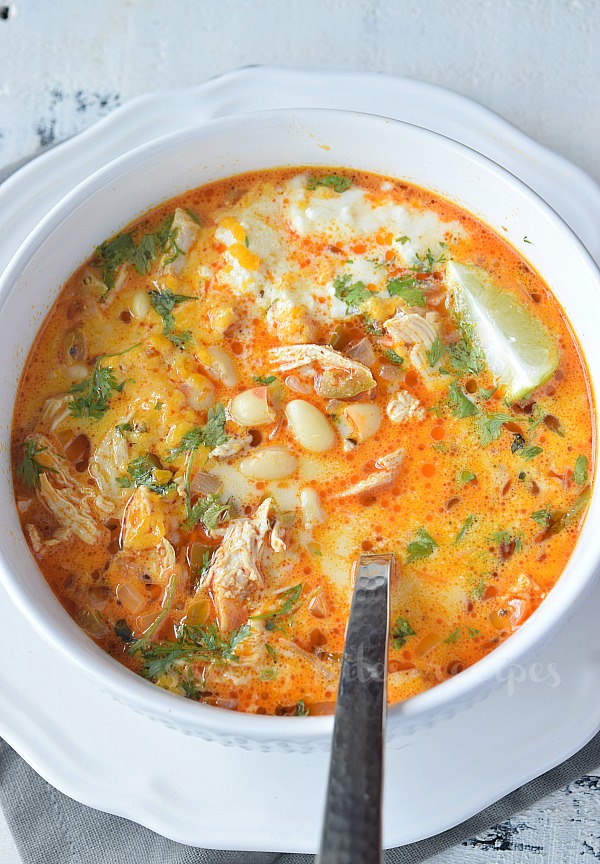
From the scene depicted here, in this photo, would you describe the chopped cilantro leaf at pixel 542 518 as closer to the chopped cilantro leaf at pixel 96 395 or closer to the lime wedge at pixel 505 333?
the lime wedge at pixel 505 333

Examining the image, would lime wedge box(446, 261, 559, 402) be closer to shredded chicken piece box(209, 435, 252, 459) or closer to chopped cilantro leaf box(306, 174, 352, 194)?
chopped cilantro leaf box(306, 174, 352, 194)

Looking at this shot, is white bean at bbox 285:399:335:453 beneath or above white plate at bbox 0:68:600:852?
above

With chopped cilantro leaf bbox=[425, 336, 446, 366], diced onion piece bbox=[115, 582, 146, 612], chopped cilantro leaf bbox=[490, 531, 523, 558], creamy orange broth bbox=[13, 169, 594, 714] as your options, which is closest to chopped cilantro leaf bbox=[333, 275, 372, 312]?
creamy orange broth bbox=[13, 169, 594, 714]

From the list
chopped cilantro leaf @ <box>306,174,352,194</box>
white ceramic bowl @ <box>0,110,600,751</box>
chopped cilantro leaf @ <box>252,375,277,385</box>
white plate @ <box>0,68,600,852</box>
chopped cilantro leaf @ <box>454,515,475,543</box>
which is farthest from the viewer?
chopped cilantro leaf @ <box>306,174,352,194</box>

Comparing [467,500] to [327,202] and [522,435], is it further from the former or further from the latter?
[327,202]

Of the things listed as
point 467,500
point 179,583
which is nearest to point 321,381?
point 467,500

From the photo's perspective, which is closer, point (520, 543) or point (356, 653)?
point (356, 653)

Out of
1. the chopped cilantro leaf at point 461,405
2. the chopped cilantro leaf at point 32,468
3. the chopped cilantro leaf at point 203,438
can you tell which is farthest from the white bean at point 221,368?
the chopped cilantro leaf at point 461,405
